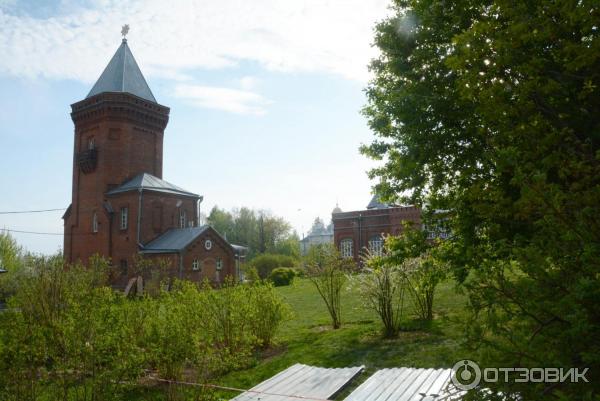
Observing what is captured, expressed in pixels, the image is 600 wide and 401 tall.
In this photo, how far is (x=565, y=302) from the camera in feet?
8.39

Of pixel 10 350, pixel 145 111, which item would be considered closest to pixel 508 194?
pixel 10 350

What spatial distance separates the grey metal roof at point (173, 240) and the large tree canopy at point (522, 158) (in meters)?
24.8

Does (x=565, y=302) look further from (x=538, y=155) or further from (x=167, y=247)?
(x=167, y=247)

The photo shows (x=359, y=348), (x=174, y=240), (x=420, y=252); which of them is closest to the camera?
(x=420, y=252)

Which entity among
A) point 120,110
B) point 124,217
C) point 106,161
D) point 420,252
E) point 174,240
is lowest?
point 420,252

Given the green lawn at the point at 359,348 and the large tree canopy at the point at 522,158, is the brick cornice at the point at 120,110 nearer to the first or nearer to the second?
the green lawn at the point at 359,348

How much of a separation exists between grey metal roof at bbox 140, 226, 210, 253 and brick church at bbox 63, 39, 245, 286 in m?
0.07

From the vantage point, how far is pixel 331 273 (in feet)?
38.1

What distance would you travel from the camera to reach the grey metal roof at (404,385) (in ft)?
18.3

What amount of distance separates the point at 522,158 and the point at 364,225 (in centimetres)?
3574

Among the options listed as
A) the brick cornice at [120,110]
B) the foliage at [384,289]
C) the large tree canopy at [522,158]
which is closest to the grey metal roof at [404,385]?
the large tree canopy at [522,158]

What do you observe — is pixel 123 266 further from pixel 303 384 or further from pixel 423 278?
pixel 303 384

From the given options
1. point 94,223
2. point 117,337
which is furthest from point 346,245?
point 117,337

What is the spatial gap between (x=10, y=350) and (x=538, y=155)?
256 inches
